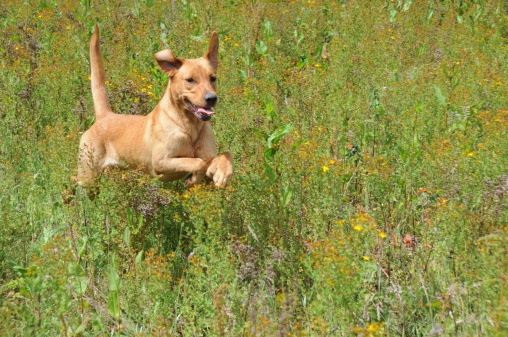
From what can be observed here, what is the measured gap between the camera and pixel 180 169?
489 cm

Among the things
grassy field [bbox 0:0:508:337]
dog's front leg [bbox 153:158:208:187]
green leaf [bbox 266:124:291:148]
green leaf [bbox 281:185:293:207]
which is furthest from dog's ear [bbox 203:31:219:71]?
green leaf [bbox 281:185:293:207]

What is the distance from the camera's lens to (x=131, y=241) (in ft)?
14.3

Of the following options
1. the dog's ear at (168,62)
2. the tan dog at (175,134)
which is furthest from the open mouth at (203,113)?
the dog's ear at (168,62)

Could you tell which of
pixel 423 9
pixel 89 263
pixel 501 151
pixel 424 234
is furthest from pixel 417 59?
pixel 89 263

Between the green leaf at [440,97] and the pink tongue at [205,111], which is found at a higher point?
the green leaf at [440,97]

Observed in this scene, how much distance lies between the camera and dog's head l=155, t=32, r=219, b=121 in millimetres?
4828

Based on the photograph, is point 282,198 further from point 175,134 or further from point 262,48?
point 262,48

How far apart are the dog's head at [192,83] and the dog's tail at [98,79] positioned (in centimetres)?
84

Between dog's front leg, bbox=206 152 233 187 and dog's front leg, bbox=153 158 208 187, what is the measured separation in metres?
0.17

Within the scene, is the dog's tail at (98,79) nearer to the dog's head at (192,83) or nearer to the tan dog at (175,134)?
the tan dog at (175,134)

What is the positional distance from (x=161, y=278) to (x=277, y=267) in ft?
3.02

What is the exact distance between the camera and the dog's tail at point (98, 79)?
562 centimetres

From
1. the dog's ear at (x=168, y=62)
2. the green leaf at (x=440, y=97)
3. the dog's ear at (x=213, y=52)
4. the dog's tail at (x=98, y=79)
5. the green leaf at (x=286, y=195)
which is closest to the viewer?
the green leaf at (x=286, y=195)

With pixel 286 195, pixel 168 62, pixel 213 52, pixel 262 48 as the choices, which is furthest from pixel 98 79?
pixel 286 195
